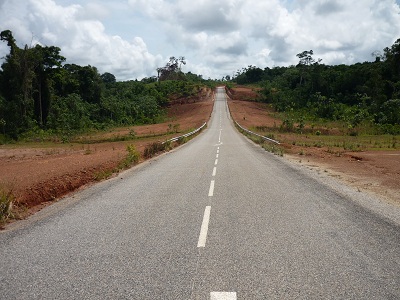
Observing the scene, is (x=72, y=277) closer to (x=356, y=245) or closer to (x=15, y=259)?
(x=15, y=259)

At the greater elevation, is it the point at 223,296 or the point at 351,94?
the point at 351,94

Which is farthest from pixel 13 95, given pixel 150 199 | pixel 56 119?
pixel 150 199

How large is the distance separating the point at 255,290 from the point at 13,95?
49908 mm

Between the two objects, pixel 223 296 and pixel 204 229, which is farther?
pixel 204 229

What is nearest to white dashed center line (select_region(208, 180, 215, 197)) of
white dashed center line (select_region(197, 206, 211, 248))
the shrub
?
white dashed center line (select_region(197, 206, 211, 248))

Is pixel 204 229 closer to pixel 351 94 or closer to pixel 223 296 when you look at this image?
pixel 223 296

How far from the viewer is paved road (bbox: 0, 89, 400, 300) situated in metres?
4.23

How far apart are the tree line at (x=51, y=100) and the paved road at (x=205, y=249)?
40.7 metres

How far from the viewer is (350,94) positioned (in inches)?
2766

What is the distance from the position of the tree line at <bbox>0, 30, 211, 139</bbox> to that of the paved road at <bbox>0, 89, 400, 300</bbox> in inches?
1602

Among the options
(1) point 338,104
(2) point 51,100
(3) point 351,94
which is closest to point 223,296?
(2) point 51,100

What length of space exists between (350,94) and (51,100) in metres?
56.4

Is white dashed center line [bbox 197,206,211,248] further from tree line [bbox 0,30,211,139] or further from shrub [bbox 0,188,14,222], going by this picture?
tree line [bbox 0,30,211,139]

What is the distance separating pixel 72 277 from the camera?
4.56m
